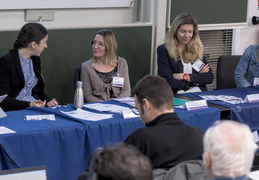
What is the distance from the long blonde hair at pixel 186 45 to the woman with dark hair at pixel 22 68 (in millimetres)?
1229

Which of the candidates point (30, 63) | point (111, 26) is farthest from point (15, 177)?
point (111, 26)

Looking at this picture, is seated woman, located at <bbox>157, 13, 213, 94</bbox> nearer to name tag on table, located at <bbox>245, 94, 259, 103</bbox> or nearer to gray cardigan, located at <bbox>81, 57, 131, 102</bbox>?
gray cardigan, located at <bbox>81, 57, 131, 102</bbox>

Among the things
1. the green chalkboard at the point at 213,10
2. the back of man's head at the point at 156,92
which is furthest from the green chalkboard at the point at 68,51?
the back of man's head at the point at 156,92

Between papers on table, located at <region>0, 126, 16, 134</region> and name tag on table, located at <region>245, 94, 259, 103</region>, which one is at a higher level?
name tag on table, located at <region>245, 94, 259, 103</region>

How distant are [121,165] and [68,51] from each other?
387 centimetres

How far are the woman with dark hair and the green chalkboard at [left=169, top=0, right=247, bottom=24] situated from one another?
195 centimetres

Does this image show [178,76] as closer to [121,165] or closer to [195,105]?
[195,105]

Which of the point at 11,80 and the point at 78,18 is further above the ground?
the point at 78,18

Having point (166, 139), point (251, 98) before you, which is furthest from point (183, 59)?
point (166, 139)

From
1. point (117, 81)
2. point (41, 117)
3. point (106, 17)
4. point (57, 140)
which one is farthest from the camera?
point (106, 17)

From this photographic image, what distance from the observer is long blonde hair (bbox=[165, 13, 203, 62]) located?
5.02 metres

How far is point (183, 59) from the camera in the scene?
509 centimetres

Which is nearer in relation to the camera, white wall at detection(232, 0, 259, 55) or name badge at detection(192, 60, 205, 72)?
name badge at detection(192, 60, 205, 72)

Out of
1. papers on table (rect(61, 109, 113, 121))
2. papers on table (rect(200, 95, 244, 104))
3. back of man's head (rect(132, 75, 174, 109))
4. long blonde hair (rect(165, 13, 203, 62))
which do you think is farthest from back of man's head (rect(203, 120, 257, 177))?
long blonde hair (rect(165, 13, 203, 62))
